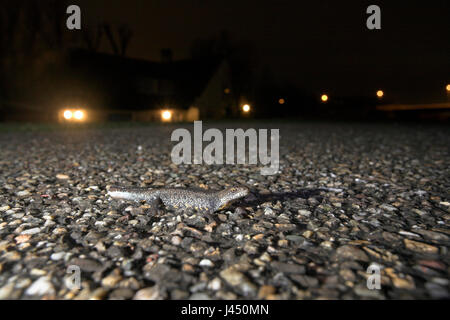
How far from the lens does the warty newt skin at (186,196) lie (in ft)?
12.1

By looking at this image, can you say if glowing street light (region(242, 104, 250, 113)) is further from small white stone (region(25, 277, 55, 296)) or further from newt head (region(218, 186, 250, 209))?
small white stone (region(25, 277, 55, 296))

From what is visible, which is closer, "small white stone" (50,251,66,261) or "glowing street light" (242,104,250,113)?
"small white stone" (50,251,66,261)

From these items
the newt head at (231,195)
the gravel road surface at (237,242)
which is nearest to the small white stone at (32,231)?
the gravel road surface at (237,242)

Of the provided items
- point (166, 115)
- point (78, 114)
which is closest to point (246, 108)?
point (166, 115)

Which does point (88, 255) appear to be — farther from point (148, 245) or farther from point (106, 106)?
point (106, 106)

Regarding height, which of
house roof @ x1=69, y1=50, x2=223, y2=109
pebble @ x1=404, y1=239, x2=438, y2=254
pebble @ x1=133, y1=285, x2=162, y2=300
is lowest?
pebble @ x1=133, y1=285, x2=162, y2=300

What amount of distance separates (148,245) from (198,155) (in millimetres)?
6056

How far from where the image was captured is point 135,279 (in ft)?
7.45

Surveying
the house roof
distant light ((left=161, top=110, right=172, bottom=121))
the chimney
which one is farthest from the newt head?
the chimney

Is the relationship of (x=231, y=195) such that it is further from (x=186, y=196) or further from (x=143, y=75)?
(x=143, y=75)

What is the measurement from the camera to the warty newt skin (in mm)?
3684

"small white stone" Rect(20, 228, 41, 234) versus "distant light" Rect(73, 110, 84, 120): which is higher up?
"distant light" Rect(73, 110, 84, 120)

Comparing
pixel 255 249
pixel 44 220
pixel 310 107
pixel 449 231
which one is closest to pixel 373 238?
pixel 449 231

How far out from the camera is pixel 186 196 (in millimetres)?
3846
